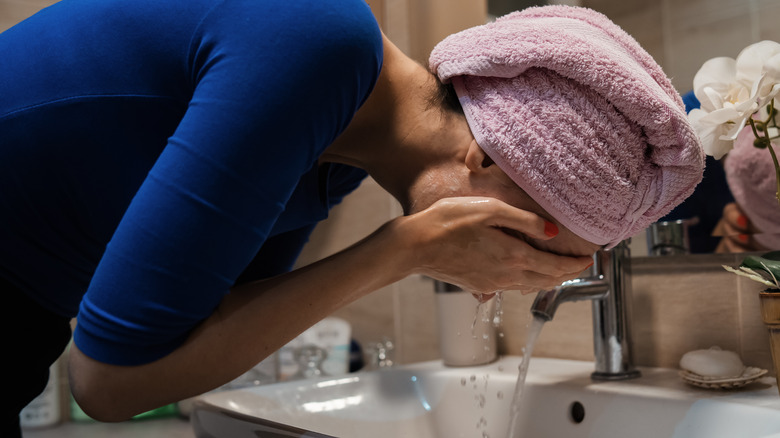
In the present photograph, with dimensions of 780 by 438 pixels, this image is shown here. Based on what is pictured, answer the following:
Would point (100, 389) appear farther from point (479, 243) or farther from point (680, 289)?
point (680, 289)

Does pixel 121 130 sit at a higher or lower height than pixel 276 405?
higher

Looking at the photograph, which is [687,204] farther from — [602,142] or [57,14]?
[57,14]

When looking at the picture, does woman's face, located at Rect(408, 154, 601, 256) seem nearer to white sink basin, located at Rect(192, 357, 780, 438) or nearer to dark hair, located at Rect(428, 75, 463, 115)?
dark hair, located at Rect(428, 75, 463, 115)

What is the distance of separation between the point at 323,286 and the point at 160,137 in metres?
0.18

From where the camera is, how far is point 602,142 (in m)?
0.60

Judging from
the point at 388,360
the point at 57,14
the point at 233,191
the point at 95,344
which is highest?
the point at 57,14

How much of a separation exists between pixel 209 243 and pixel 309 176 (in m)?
0.22

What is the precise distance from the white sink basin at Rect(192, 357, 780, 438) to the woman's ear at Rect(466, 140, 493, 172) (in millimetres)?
281

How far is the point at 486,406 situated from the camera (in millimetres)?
949

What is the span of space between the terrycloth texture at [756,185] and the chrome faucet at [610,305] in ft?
0.51

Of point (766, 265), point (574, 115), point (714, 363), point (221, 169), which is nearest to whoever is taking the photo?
point (221, 169)

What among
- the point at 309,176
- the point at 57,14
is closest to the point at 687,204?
the point at 309,176

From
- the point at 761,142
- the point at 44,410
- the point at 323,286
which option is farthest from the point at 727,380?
the point at 44,410

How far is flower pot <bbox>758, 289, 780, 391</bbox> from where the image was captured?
68 cm
